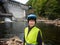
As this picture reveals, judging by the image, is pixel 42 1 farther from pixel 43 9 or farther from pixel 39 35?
pixel 39 35

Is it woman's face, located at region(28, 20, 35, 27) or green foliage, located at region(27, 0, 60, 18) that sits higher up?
green foliage, located at region(27, 0, 60, 18)

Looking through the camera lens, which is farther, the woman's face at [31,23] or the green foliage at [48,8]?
the green foliage at [48,8]

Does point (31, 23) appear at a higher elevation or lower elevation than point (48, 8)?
lower

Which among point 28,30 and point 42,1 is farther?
point 42,1

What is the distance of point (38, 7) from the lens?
77938 millimetres

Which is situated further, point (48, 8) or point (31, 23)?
point (48, 8)

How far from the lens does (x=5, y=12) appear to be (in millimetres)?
78250

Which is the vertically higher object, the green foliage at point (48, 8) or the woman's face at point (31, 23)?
the green foliage at point (48, 8)

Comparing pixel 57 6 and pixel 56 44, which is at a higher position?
pixel 57 6

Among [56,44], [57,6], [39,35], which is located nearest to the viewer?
[39,35]

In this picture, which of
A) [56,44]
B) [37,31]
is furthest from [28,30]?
[56,44]

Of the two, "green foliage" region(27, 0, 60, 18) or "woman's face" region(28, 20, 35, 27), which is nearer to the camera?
"woman's face" region(28, 20, 35, 27)

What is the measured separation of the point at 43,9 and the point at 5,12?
1134 cm

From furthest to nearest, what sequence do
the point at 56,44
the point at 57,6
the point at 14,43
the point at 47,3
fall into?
the point at 47,3 < the point at 57,6 < the point at 56,44 < the point at 14,43
